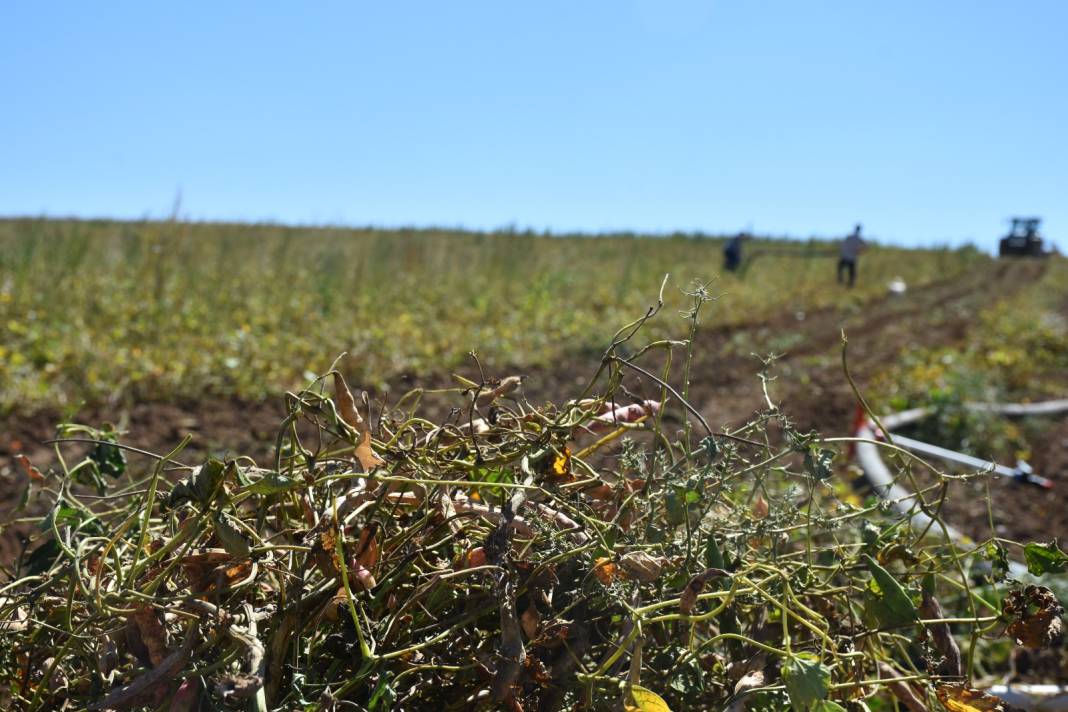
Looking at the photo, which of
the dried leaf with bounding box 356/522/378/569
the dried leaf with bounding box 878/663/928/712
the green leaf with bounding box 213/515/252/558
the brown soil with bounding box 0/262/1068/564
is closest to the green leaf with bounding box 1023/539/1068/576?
the dried leaf with bounding box 878/663/928/712

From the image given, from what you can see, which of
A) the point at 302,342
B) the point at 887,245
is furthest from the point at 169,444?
the point at 887,245

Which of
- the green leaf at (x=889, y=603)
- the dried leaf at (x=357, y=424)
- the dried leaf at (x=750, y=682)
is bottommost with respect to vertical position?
the dried leaf at (x=750, y=682)

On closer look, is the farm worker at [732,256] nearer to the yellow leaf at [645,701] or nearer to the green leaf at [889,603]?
the green leaf at [889,603]

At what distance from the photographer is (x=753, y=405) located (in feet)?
23.4

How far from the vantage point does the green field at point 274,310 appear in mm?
6293

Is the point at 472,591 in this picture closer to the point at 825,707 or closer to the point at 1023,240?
the point at 825,707

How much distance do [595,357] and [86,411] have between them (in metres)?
5.07

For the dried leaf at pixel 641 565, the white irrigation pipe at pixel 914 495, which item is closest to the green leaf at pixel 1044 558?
the white irrigation pipe at pixel 914 495

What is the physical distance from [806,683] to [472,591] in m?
0.42

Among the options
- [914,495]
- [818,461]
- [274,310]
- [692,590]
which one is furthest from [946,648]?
[274,310]

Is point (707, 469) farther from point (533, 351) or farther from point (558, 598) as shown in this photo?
point (533, 351)

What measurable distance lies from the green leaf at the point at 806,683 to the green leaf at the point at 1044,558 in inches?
15.6

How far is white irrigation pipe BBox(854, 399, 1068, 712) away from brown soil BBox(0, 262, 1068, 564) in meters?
0.27

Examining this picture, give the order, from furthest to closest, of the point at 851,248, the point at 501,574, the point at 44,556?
the point at 851,248
the point at 44,556
the point at 501,574
